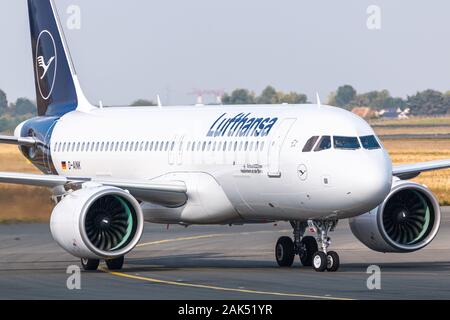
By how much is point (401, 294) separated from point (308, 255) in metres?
8.70

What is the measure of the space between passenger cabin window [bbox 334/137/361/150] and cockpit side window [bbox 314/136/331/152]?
0.17 m

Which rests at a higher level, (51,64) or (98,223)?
(51,64)

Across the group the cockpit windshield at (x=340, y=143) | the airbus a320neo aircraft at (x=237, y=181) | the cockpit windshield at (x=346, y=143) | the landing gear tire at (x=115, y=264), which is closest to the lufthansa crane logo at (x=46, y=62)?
the airbus a320neo aircraft at (x=237, y=181)

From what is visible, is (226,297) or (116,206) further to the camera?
(116,206)

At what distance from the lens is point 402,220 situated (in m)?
35.2

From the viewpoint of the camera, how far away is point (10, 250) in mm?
41000

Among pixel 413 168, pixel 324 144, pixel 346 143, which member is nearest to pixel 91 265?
pixel 324 144

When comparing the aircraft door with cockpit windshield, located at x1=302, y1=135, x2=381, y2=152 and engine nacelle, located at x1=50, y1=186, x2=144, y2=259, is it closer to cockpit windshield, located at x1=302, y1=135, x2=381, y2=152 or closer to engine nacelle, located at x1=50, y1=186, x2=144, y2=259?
cockpit windshield, located at x1=302, y1=135, x2=381, y2=152

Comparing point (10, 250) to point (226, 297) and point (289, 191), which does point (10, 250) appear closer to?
point (289, 191)

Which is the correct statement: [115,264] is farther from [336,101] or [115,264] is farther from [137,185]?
[336,101]

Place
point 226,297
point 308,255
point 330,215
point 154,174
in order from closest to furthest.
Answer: point 226,297 → point 330,215 → point 308,255 → point 154,174

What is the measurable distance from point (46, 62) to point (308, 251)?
14513 mm

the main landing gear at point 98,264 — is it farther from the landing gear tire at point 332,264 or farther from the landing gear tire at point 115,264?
the landing gear tire at point 332,264

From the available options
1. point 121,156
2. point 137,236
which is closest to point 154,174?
point 121,156
